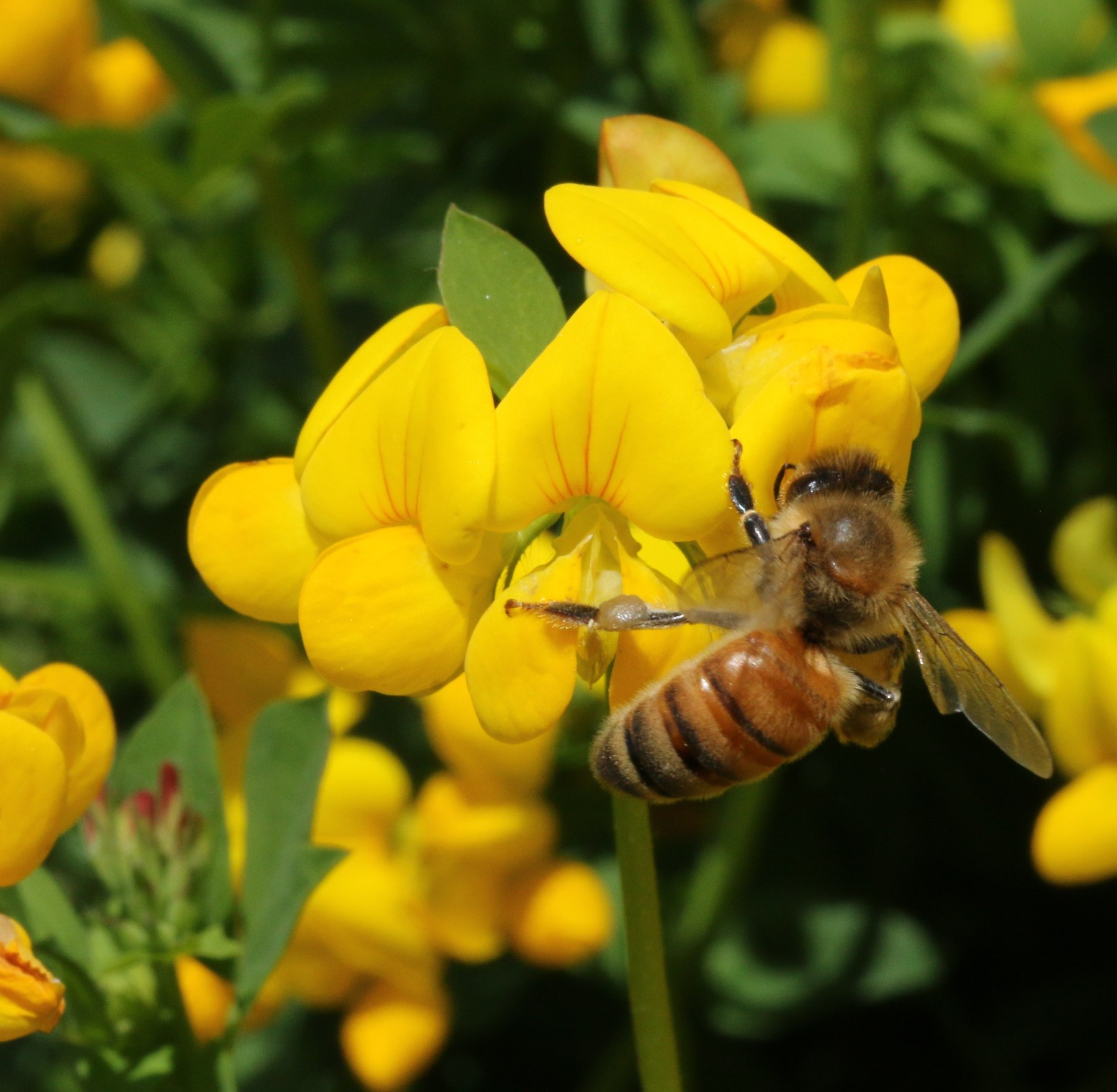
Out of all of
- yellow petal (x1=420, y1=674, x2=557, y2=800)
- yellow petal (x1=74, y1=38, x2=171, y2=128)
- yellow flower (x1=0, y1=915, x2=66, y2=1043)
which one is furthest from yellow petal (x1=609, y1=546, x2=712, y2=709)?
yellow petal (x1=74, y1=38, x2=171, y2=128)

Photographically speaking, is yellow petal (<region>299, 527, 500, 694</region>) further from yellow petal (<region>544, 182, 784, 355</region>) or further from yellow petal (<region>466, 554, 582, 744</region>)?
yellow petal (<region>544, 182, 784, 355</region>)

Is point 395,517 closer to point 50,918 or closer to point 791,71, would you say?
point 50,918

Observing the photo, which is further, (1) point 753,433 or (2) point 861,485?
(2) point 861,485

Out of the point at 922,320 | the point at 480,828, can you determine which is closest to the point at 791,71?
the point at 480,828

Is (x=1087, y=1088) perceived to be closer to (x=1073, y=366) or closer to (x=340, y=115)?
(x=1073, y=366)

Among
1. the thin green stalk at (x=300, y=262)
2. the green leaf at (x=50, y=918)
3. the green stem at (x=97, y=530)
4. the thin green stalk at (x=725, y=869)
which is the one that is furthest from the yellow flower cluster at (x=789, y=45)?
the green leaf at (x=50, y=918)

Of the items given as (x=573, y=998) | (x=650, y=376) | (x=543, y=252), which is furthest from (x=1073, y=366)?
(x=650, y=376)

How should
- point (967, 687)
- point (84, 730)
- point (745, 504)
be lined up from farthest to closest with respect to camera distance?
point (967, 687) < point (84, 730) < point (745, 504)
